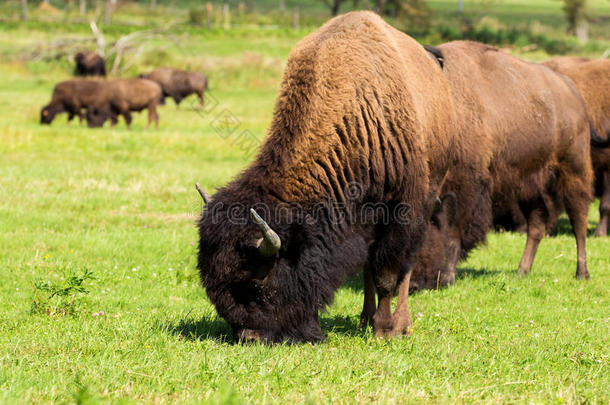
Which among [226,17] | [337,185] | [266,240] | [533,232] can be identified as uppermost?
[226,17]

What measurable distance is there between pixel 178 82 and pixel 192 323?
106 ft

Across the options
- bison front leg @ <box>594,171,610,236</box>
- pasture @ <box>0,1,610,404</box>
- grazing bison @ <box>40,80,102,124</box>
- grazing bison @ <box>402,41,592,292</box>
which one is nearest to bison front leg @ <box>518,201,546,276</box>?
grazing bison @ <box>402,41,592,292</box>

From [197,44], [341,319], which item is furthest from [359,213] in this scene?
[197,44]

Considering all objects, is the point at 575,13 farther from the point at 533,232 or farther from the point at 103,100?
the point at 533,232

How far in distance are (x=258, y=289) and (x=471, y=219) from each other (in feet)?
12.4

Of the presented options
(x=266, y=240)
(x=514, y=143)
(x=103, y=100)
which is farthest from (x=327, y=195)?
(x=103, y=100)

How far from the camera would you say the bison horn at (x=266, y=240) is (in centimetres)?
459

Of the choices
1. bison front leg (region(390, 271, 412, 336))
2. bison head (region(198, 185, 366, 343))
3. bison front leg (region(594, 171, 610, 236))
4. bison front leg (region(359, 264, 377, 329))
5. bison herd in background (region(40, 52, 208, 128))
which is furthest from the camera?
bison herd in background (region(40, 52, 208, 128))

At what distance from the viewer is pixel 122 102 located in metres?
27.4

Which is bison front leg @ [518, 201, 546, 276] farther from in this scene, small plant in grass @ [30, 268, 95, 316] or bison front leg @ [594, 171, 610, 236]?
small plant in grass @ [30, 268, 95, 316]

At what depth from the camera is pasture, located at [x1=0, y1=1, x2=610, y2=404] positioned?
13.3 feet

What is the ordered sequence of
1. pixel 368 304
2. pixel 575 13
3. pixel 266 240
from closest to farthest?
pixel 266 240 → pixel 368 304 → pixel 575 13

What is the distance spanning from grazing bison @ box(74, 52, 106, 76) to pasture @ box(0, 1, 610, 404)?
25.0 meters

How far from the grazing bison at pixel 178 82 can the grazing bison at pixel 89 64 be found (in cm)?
426
